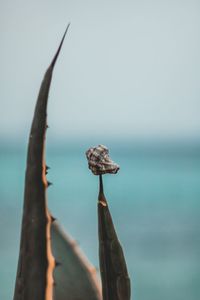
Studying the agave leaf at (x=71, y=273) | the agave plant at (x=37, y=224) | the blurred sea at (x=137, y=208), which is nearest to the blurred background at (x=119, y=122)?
the blurred sea at (x=137, y=208)

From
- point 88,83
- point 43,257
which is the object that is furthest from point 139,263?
point 43,257

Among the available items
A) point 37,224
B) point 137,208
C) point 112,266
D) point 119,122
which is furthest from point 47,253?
point 137,208

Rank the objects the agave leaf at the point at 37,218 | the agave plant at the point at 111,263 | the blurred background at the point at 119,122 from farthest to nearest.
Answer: the blurred background at the point at 119,122, the agave plant at the point at 111,263, the agave leaf at the point at 37,218

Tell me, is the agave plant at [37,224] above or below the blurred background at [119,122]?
below

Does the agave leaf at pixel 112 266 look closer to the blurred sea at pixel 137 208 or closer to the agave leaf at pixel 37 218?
the agave leaf at pixel 37 218

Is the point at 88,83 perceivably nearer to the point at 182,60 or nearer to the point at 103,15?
the point at 103,15

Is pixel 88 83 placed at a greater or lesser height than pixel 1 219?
greater

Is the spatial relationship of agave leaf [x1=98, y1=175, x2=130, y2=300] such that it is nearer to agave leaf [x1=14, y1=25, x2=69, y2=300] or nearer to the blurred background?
agave leaf [x1=14, y1=25, x2=69, y2=300]
